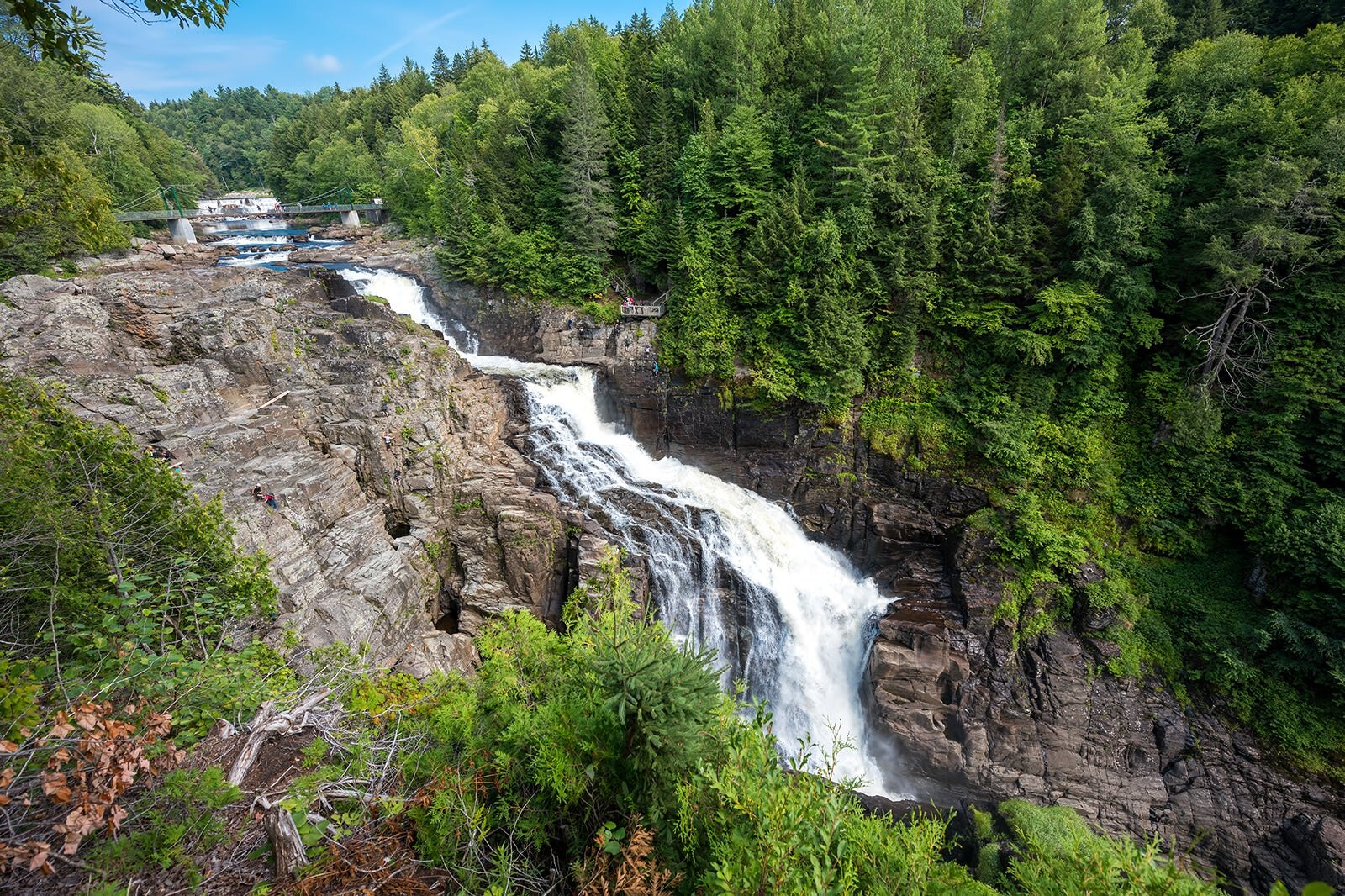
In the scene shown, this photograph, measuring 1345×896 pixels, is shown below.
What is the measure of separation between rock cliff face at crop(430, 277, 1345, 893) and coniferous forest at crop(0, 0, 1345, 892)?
0.88m

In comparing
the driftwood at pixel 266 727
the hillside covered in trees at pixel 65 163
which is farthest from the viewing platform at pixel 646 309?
the driftwood at pixel 266 727

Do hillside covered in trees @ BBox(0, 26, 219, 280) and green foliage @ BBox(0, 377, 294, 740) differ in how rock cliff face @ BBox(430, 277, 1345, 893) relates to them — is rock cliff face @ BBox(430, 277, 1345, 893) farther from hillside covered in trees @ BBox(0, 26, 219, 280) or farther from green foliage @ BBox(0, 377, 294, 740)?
hillside covered in trees @ BBox(0, 26, 219, 280)

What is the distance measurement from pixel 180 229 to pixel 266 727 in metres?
57.0

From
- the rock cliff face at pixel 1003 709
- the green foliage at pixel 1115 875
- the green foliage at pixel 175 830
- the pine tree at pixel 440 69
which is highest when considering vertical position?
the pine tree at pixel 440 69

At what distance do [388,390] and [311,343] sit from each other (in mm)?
3886

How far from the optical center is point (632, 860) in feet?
17.1

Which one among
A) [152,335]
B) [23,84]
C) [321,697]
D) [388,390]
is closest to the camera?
[321,697]

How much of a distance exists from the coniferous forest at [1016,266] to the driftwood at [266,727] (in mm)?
1642

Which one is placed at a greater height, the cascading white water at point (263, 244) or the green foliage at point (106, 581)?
the cascading white water at point (263, 244)

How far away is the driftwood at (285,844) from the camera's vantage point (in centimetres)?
508

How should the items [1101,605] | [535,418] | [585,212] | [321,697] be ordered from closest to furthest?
[321,697]
[1101,605]
[535,418]
[585,212]

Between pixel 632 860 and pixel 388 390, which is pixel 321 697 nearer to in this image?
pixel 632 860

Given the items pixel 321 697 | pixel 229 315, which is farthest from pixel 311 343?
pixel 321 697

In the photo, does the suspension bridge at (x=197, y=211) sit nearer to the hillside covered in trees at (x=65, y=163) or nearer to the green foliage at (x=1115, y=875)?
the hillside covered in trees at (x=65, y=163)
